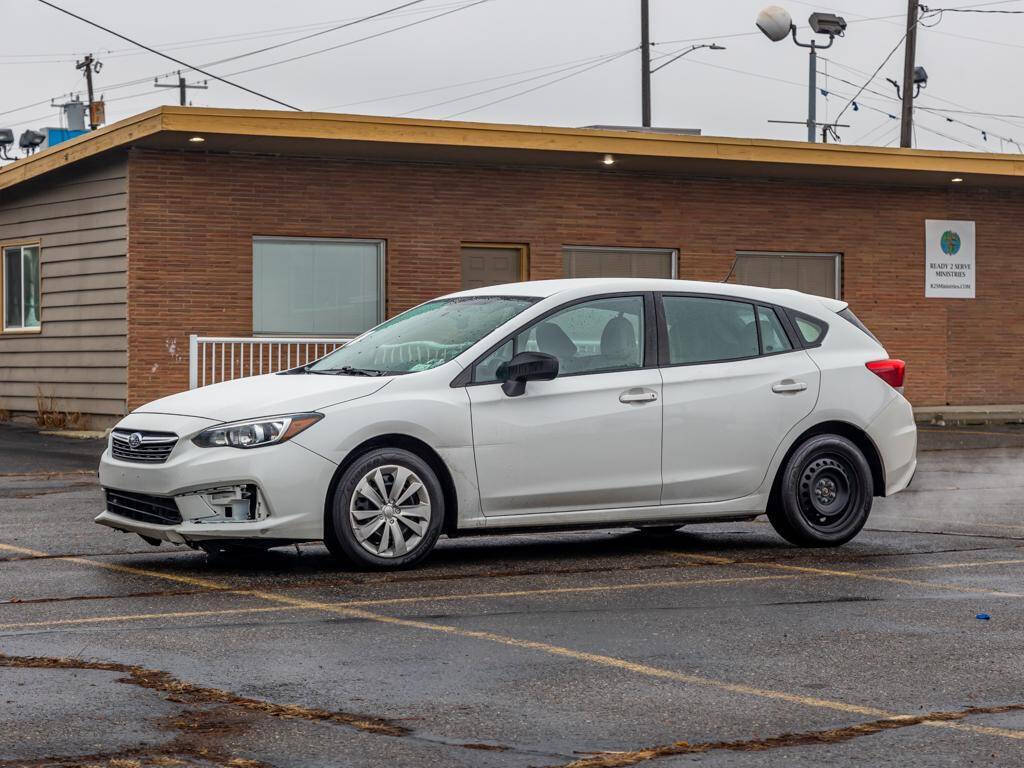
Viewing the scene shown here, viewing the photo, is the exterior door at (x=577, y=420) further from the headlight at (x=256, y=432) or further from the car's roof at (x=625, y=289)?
the headlight at (x=256, y=432)

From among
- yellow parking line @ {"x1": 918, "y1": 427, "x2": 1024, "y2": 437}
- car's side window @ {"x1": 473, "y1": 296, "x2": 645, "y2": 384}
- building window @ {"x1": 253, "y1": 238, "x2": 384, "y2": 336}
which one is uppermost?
building window @ {"x1": 253, "y1": 238, "x2": 384, "y2": 336}

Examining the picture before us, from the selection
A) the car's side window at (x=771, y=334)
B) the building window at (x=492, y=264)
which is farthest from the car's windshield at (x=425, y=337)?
the building window at (x=492, y=264)

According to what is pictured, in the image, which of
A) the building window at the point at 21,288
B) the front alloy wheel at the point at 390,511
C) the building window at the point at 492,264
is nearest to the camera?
the front alloy wheel at the point at 390,511

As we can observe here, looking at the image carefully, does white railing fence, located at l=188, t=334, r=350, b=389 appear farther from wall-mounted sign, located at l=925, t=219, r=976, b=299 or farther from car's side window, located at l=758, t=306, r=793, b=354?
car's side window, located at l=758, t=306, r=793, b=354

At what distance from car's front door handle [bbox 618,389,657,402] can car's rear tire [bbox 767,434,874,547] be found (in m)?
1.08

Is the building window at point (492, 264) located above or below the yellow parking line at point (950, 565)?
above

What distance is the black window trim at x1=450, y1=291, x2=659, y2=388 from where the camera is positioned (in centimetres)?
878

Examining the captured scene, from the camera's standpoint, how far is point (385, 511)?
845 cm

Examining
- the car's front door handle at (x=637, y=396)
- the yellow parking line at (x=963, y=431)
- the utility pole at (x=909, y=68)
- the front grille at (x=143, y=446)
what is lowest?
the yellow parking line at (x=963, y=431)

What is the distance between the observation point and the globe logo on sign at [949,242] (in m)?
25.1

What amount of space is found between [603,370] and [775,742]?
14.9ft

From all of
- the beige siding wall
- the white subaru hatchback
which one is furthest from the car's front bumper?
the beige siding wall

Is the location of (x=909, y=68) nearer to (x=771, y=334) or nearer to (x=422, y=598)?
(x=771, y=334)

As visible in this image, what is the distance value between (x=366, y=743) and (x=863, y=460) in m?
5.78
